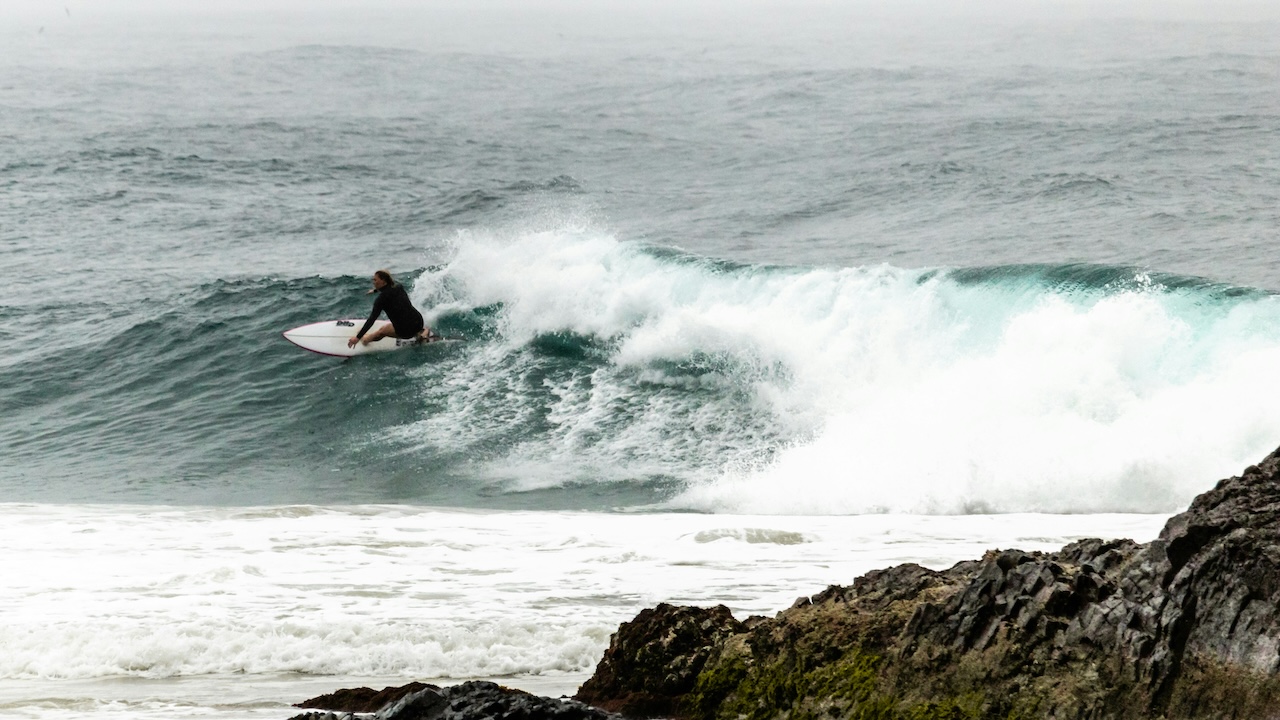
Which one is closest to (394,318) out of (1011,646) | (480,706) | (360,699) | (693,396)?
(693,396)

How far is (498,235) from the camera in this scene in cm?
2256

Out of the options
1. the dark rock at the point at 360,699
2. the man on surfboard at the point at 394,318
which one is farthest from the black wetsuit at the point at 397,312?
the dark rock at the point at 360,699

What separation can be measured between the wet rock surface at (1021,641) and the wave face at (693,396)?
595 cm

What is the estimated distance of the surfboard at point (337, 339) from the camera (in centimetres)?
1850

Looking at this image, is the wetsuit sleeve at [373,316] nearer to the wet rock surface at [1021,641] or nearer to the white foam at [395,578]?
the white foam at [395,578]

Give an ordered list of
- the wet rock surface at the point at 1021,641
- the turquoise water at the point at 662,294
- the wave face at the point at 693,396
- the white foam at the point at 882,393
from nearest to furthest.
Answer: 1. the wet rock surface at the point at 1021,641
2. the white foam at the point at 882,393
3. the wave face at the point at 693,396
4. the turquoise water at the point at 662,294

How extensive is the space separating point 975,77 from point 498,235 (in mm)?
26667

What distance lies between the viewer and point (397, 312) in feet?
59.5

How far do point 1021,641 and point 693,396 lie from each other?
10.6m

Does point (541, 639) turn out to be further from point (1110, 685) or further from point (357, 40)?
point (357, 40)

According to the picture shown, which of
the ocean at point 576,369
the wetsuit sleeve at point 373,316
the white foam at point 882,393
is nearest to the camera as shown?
the ocean at point 576,369

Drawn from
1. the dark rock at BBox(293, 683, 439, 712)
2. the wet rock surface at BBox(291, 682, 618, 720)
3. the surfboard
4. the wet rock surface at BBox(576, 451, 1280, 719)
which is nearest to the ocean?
the surfboard

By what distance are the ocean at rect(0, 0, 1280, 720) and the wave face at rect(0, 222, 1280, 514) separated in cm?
5

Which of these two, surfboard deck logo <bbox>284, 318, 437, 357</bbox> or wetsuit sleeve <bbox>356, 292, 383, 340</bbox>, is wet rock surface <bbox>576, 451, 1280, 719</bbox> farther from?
surfboard deck logo <bbox>284, 318, 437, 357</bbox>
